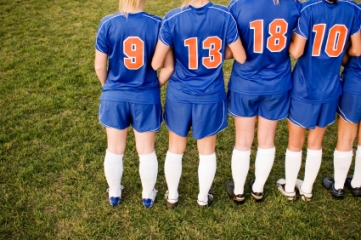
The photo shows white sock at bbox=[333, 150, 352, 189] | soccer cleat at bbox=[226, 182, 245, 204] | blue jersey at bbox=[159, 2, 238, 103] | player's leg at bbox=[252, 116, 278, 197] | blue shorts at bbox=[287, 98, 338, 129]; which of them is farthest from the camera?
soccer cleat at bbox=[226, 182, 245, 204]


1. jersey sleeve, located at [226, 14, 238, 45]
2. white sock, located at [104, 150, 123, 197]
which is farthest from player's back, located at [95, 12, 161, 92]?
white sock, located at [104, 150, 123, 197]

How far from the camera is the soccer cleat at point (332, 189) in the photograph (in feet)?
12.7

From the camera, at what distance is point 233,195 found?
3.87 m

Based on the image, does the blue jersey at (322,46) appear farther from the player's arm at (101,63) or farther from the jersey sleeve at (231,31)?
the player's arm at (101,63)

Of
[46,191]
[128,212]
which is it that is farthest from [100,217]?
[46,191]

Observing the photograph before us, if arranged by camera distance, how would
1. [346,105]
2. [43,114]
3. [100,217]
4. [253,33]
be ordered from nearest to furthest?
[253,33] → [346,105] → [100,217] → [43,114]

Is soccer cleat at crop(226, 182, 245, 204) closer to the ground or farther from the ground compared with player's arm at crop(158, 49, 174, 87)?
closer to the ground

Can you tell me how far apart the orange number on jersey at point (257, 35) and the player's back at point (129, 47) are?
0.74m

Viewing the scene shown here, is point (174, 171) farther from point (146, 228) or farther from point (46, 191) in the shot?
point (46, 191)

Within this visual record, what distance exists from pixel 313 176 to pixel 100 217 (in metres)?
2.10

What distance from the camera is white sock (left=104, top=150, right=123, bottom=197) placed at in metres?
3.47

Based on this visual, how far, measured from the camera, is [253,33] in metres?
3.00

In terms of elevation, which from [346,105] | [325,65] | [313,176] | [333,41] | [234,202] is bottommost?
[234,202]

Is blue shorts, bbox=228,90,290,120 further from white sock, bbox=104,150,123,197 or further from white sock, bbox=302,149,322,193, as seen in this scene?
white sock, bbox=104,150,123,197
